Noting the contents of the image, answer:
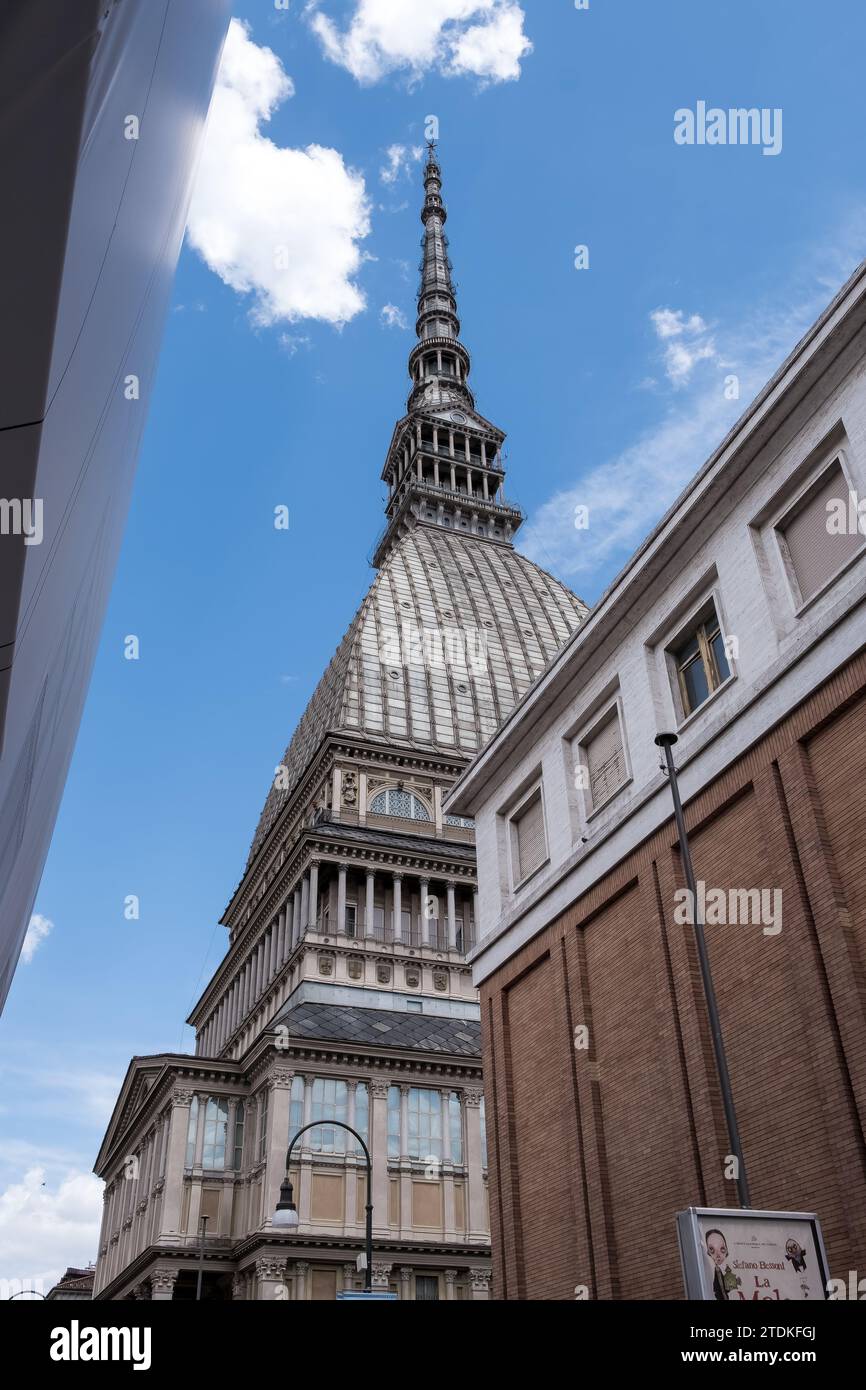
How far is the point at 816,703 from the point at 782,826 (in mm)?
2070

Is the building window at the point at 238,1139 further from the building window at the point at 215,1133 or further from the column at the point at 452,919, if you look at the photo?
the column at the point at 452,919

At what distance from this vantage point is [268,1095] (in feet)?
149

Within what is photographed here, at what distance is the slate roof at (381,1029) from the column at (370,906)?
7.31 metres

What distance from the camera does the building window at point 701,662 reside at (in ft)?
69.4

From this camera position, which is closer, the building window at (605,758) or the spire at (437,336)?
the building window at (605,758)

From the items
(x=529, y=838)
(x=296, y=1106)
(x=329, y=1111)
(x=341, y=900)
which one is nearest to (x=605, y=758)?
(x=529, y=838)

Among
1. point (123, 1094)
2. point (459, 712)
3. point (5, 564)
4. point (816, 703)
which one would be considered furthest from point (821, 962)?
point (459, 712)

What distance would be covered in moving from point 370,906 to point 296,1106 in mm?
19831

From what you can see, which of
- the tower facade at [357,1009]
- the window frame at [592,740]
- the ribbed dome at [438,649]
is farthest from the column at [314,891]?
the window frame at [592,740]

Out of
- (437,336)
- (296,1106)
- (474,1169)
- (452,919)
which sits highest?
(437,336)

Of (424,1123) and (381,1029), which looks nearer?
(424,1123)

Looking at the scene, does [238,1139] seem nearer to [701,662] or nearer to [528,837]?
[528,837]

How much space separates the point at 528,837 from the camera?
2742 centimetres
